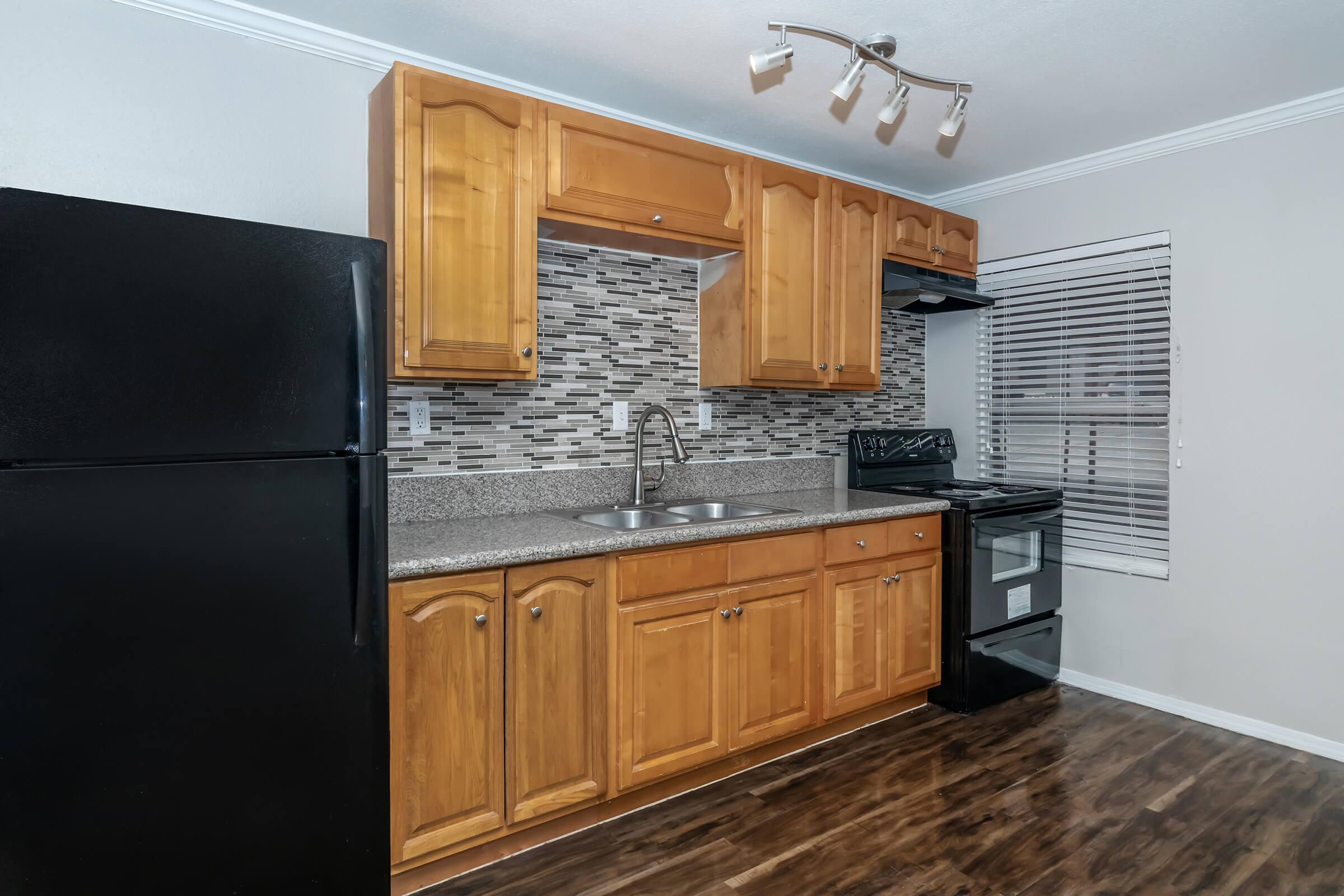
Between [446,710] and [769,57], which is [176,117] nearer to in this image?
[769,57]

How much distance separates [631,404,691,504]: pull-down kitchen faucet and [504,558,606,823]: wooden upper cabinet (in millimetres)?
688

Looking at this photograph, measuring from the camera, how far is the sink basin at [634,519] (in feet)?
9.31

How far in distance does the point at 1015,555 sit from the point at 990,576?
0.67ft

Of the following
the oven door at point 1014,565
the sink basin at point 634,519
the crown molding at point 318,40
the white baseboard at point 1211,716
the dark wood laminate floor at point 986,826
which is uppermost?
the crown molding at point 318,40

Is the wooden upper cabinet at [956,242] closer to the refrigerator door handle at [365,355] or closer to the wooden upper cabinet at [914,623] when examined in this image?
the wooden upper cabinet at [914,623]

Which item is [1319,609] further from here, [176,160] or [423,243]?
[176,160]

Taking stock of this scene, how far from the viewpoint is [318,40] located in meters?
2.31

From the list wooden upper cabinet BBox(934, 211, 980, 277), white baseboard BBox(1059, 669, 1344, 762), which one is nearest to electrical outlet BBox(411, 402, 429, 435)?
wooden upper cabinet BBox(934, 211, 980, 277)

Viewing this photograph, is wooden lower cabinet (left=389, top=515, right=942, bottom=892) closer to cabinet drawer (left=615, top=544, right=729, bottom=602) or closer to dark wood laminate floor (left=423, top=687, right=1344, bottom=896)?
cabinet drawer (left=615, top=544, right=729, bottom=602)

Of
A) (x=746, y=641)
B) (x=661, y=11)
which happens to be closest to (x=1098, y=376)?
(x=746, y=641)

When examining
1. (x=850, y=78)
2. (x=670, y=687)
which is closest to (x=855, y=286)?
(x=850, y=78)

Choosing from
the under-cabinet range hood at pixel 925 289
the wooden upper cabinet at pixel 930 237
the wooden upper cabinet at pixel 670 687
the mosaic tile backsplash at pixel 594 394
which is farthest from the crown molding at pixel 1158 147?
the wooden upper cabinet at pixel 670 687

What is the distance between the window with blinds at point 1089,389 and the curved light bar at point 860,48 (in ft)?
4.78

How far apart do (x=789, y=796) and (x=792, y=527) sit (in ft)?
2.89
